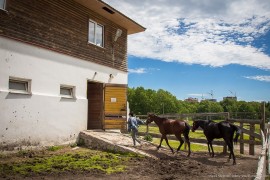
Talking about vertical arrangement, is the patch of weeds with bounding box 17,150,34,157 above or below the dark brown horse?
below

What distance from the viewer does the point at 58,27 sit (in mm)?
12000

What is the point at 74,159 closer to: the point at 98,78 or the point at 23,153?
the point at 23,153

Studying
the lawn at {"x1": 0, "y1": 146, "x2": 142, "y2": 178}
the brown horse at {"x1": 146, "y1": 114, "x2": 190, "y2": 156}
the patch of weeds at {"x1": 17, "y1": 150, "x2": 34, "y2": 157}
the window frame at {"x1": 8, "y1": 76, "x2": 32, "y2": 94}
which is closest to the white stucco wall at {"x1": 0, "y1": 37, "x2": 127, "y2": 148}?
the window frame at {"x1": 8, "y1": 76, "x2": 32, "y2": 94}

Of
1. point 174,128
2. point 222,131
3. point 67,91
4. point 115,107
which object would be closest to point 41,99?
point 67,91

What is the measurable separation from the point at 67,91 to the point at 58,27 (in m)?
2.97

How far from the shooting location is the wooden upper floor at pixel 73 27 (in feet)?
33.4

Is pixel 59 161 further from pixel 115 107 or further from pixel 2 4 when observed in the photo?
pixel 2 4

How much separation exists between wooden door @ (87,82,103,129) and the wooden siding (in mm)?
1481

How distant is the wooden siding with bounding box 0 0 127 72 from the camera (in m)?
10.1

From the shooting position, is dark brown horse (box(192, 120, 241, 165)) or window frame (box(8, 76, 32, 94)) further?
dark brown horse (box(192, 120, 241, 165))

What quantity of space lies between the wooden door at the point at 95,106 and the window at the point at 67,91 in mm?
2042

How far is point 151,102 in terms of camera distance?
4210 inches

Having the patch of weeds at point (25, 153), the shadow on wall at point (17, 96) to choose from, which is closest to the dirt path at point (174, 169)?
the patch of weeds at point (25, 153)

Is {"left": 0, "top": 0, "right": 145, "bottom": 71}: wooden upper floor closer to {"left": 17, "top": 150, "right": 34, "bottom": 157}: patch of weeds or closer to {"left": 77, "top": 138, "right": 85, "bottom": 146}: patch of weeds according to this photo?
{"left": 77, "top": 138, "right": 85, "bottom": 146}: patch of weeds
